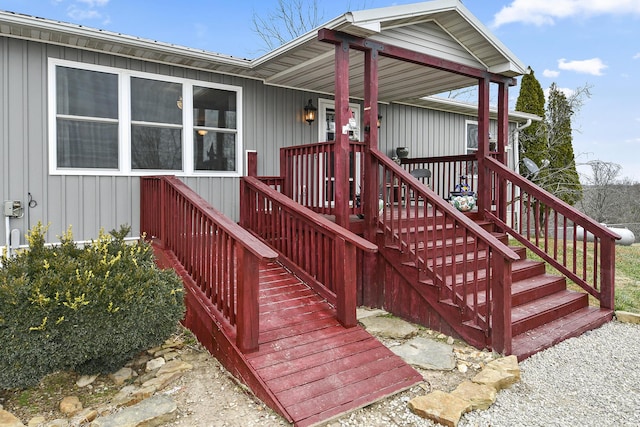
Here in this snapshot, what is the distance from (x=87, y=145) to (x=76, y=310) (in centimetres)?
274

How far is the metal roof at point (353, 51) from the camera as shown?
4.20 metres

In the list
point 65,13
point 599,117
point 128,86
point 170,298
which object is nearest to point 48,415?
point 170,298

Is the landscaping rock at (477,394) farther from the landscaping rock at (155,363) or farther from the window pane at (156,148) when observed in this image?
the window pane at (156,148)

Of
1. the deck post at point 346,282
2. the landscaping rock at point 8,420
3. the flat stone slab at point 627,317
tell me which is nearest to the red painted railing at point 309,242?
the deck post at point 346,282

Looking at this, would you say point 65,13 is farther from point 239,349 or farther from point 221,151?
point 239,349

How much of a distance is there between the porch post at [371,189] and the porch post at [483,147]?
1.86m

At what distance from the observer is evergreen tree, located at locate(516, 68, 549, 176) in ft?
39.2

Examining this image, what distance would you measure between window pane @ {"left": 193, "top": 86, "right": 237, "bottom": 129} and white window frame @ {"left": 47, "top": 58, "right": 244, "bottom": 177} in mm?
53

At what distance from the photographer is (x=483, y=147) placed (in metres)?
5.65

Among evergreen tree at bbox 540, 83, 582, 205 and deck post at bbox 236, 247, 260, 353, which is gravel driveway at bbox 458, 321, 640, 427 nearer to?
deck post at bbox 236, 247, 260, 353

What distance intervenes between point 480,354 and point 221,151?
12.9ft

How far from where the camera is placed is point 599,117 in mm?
15312

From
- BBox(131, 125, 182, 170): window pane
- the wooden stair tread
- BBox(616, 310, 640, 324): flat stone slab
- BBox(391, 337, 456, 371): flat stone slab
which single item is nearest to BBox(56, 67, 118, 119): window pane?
BBox(131, 125, 182, 170): window pane

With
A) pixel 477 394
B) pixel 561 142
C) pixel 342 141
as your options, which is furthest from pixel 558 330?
pixel 561 142
